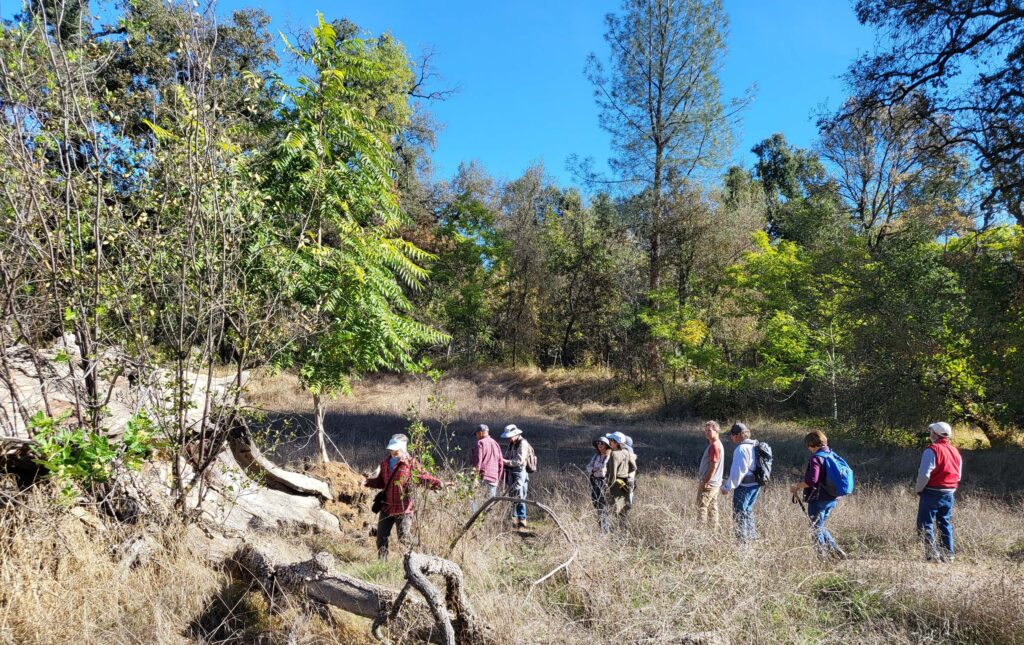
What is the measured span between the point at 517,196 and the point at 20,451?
106ft

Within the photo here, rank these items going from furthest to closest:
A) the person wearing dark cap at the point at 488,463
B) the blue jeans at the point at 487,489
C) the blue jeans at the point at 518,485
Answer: the blue jeans at the point at 518,485
the person wearing dark cap at the point at 488,463
the blue jeans at the point at 487,489

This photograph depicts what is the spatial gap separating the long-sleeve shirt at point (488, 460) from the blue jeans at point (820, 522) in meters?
3.92

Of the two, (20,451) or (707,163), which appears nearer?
(20,451)

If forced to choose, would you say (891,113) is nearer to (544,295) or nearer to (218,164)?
(218,164)

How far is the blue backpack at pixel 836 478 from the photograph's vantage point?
258 inches

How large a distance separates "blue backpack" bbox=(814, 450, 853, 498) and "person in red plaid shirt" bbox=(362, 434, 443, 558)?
4.14 meters

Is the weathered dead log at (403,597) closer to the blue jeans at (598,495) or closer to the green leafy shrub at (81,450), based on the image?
the green leafy shrub at (81,450)

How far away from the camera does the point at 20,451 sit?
5.35 m

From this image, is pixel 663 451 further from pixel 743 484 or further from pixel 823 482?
pixel 823 482

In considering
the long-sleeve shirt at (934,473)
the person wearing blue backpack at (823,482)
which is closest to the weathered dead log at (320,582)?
the person wearing blue backpack at (823,482)

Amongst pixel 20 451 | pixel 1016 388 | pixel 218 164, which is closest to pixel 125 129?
pixel 218 164

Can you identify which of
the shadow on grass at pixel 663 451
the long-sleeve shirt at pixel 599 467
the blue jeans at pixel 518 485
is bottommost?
the shadow on grass at pixel 663 451

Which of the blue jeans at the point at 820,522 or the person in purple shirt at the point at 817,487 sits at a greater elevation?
the person in purple shirt at the point at 817,487

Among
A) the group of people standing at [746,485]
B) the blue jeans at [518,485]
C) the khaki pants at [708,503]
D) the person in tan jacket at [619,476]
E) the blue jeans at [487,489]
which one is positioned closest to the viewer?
the group of people standing at [746,485]
